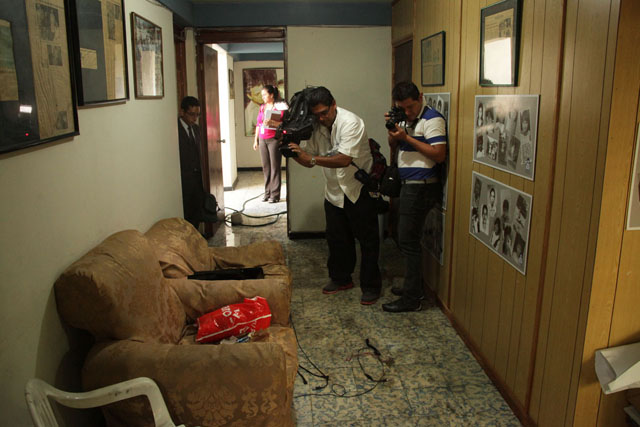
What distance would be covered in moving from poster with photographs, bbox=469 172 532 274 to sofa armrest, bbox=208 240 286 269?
1233 mm

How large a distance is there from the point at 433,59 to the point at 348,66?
5.37ft

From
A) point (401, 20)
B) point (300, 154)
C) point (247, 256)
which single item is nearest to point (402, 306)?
point (247, 256)

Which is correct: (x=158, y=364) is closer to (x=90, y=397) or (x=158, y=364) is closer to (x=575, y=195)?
(x=90, y=397)

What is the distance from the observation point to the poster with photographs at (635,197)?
1.63 meters

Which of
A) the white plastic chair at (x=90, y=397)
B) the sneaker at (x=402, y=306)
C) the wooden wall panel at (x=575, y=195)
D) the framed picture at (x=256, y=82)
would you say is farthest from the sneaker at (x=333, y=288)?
the framed picture at (x=256, y=82)

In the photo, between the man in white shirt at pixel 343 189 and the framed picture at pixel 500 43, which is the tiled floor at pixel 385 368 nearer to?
the man in white shirt at pixel 343 189

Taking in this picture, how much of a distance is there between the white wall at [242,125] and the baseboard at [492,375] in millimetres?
6448

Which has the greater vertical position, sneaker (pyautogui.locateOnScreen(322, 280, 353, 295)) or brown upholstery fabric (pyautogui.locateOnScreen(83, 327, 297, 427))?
brown upholstery fabric (pyautogui.locateOnScreen(83, 327, 297, 427))

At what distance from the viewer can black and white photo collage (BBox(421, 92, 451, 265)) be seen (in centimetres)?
326

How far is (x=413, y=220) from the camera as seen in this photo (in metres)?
3.29

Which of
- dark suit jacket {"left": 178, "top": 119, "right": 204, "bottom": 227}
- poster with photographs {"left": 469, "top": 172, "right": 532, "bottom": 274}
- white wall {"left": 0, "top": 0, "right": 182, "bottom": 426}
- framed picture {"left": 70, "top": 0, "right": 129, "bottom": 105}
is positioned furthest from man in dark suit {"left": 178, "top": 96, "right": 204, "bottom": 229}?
poster with photographs {"left": 469, "top": 172, "right": 532, "bottom": 274}

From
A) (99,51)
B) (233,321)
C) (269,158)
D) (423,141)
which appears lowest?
(233,321)

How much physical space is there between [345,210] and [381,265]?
1.03m

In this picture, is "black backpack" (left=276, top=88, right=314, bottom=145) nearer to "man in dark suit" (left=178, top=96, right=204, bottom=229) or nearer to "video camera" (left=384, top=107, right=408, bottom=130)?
"video camera" (left=384, top=107, right=408, bottom=130)
